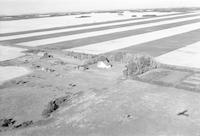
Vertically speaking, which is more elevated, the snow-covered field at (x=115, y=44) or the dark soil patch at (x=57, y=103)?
the snow-covered field at (x=115, y=44)

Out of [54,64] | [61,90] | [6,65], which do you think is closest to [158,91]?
[61,90]

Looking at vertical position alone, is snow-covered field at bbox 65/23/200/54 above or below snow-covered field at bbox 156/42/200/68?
above

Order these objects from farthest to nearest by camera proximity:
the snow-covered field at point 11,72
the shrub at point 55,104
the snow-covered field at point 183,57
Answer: the snow-covered field at point 183,57 < the snow-covered field at point 11,72 < the shrub at point 55,104

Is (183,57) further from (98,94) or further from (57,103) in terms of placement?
(57,103)

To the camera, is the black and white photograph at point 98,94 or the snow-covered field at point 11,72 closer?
the black and white photograph at point 98,94

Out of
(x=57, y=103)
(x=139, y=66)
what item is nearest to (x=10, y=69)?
(x=57, y=103)

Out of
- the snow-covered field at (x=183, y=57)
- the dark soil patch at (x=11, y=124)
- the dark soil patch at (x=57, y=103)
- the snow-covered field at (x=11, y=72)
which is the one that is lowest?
the dark soil patch at (x=11, y=124)

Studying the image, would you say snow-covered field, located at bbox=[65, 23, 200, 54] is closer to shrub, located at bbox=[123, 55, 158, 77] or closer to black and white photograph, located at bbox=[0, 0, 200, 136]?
black and white photograph, located at bbox=[0, 0, 200, 136]

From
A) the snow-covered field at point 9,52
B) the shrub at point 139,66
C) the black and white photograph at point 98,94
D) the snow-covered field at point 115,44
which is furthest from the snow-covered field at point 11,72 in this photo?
the snow-covered field at point 115,44

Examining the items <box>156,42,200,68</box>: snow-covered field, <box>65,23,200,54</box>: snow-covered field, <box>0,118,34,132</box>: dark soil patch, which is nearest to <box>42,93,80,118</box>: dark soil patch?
<box>0,118,34,132</box>: dark soil patch

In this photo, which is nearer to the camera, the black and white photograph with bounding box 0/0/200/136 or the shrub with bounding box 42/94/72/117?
the black and white photograph with bounding box 0/0/200/136

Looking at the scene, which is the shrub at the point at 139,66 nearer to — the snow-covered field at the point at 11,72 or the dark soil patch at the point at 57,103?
the dark soil patch at the point at 57,103

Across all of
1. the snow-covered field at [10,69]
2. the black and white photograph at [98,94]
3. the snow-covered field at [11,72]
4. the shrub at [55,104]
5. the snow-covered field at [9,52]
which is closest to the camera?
the black and white photograph at [98,94]
